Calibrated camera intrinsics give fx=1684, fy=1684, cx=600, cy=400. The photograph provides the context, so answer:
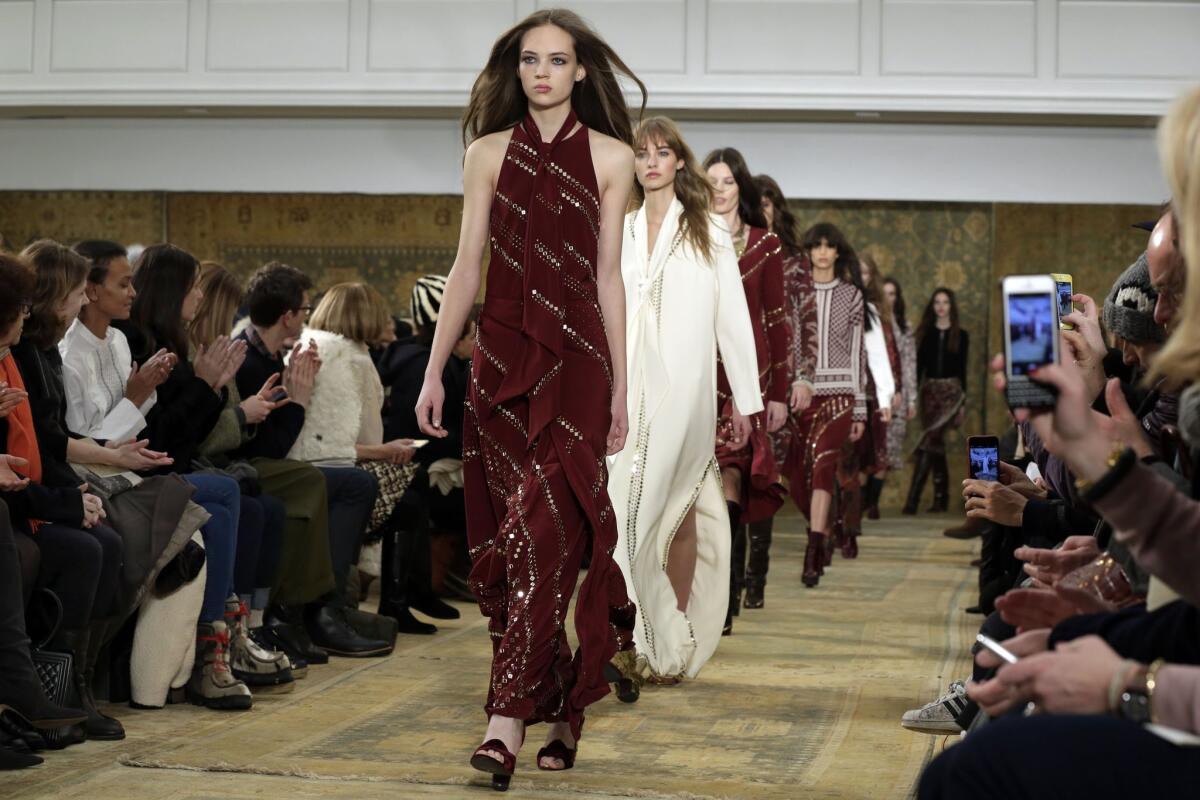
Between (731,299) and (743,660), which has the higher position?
(731,299)

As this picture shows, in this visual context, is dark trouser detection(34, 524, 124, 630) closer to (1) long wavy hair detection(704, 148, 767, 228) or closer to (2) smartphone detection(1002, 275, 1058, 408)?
(2) smartphone detection(1002, 275, 1058, 408)

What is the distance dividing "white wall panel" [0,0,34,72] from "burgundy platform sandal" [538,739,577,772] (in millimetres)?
10342

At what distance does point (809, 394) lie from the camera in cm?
788

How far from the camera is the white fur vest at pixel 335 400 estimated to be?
6.00 m

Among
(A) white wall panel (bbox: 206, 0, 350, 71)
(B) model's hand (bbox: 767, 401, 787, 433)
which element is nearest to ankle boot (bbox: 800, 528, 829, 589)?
(B) model's hand (bbox: 767, 401, 787, 433)

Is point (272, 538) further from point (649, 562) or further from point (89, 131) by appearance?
point (89, 131)

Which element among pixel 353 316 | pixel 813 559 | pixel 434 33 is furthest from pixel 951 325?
pixel 353 316

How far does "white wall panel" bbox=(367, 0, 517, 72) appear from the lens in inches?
493

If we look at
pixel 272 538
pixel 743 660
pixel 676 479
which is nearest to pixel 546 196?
pixel 676 479

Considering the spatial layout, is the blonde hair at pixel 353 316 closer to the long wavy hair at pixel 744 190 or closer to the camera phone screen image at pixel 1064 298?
the long wavy hair at pixel 744 190

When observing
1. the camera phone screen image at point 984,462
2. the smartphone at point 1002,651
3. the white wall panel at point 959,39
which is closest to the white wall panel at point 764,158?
the white wall panel at point 959,39

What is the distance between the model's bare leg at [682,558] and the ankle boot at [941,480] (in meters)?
8.54

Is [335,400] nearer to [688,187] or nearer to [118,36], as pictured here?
[688,187]

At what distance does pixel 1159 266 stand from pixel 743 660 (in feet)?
11.2
